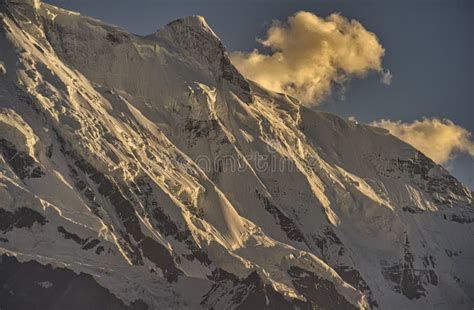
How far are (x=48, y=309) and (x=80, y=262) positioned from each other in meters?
12.8

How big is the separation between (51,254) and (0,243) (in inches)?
333

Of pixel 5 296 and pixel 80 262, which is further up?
pixel 80 262

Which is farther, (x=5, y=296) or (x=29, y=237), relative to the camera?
(x=29, y=237)

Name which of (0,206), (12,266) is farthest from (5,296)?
(0,206)

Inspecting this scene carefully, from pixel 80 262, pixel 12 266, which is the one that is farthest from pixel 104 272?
pixel 12 266

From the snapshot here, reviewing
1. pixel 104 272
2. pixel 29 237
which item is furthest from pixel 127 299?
pixel 29 237

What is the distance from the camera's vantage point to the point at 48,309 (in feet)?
620

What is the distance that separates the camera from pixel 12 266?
19038cm

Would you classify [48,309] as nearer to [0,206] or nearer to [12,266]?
[12,266]

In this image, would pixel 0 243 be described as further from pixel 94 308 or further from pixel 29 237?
pixel 94 308

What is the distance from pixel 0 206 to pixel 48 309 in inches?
845

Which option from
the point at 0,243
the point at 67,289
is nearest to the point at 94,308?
the point at 67,289

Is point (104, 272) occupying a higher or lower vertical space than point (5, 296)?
higher

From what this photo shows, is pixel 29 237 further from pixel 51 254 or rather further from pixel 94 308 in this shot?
pixel 94 308
